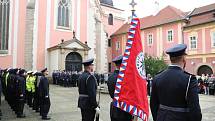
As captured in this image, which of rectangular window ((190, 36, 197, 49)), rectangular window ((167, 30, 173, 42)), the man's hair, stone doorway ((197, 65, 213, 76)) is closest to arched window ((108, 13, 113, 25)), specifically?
A: rectangular window ((167, 30, 173, 42))

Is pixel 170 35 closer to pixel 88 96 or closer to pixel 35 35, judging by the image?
pixel 35 35

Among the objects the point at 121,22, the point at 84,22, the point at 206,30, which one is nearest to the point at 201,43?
the point at 206,30

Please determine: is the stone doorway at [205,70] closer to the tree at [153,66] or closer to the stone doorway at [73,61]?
the tree at [153,66]

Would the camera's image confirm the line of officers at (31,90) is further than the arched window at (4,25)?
No

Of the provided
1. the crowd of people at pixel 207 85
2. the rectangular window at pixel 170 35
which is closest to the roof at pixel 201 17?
the rectangular window at pixel 170 35

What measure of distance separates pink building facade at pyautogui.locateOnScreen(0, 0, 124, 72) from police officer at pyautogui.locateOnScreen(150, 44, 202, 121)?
24.7m

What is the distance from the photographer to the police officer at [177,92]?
10.4ft

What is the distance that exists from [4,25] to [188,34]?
21.4m

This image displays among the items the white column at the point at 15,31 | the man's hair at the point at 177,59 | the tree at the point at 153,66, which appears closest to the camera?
the man's hair at the point at 177,59

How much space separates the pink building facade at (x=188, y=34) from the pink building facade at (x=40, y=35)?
9654 mm

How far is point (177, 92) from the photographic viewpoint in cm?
329

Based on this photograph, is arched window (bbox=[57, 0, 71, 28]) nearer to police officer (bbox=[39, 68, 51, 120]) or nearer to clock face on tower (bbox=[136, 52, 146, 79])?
police officer (bbox=[39, 68, 51, 120])

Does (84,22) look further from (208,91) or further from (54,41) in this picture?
(208,91)

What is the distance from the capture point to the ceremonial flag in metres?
4.30
